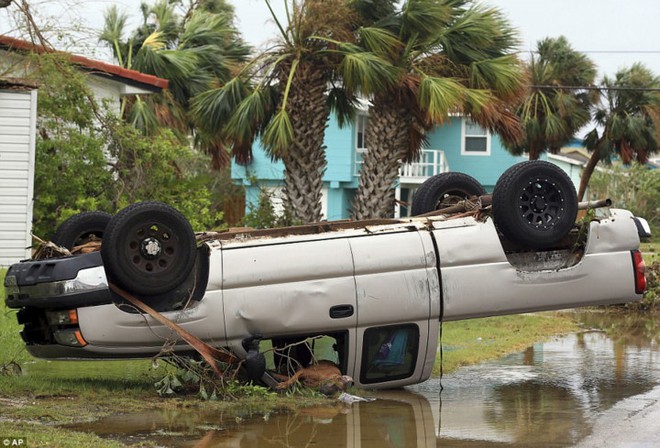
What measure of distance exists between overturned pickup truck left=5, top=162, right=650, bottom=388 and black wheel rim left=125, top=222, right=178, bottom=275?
0.03ft

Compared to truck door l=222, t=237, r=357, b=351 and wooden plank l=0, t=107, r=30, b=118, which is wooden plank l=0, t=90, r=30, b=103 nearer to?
wooden plank l=0, t=107, r=30, b=118

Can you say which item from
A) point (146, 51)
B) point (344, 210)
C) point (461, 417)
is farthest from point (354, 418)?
point (344, 210)

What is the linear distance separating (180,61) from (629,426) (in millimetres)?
21031

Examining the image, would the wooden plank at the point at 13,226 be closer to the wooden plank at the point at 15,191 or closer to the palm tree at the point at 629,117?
the wooden plank at the point at 15,191

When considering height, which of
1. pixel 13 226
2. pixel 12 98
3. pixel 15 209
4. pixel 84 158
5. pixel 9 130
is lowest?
pixel 13 226

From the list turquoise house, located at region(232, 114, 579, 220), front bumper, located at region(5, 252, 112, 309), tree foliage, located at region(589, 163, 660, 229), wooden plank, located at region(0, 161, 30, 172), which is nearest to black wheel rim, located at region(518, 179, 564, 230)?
front bumper, located at region(5, 252, 112, 309)

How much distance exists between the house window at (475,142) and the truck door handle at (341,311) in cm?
3687

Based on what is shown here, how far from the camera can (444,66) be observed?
21.3 metres

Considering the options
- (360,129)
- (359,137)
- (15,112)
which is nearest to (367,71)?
(15,112)

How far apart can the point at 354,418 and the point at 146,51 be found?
20540 millimetres

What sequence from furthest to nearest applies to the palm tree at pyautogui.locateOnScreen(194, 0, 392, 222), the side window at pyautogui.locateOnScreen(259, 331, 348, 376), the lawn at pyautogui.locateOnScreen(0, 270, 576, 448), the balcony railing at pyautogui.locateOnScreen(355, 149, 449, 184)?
the balcony railing at pyautogui.locateOnScreen(355, 149, 449, 184)
the palm tree at pyautogui.locateOnScreen(194, 0, 392, 222)
the side window at pyautogui.locateOnScreen(259, 331, 348, 376)
the lawn at pyautogui.locateOnScreen(0, 270, 576, 448)

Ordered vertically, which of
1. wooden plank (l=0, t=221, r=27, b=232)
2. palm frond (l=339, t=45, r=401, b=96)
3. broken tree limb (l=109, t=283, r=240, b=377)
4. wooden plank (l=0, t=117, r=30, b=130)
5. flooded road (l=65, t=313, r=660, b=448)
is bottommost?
flooded road (l=65, t=313, r=660, b=448)

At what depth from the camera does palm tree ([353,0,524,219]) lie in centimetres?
2042

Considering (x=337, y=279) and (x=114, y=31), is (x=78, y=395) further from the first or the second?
(x=114, y=31)
